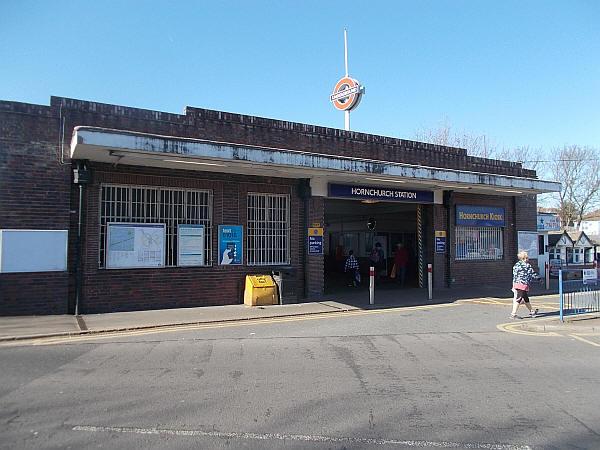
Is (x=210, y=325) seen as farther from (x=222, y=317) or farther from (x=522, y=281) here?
(x=522, y=281)

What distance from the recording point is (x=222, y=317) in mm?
11438

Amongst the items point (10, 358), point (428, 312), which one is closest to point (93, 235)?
point (10, 358)

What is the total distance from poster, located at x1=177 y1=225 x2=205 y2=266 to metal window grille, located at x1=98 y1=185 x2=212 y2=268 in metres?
0.14

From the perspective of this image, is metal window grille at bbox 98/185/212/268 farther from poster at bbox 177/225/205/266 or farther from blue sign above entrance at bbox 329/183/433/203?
blue sign above entrance at bbox 329/183/433/203

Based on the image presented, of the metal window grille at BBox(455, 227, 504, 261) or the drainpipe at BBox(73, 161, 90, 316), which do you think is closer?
the drainpipe at BBox(73, 161, 90, 316)

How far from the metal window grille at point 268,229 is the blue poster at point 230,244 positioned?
0.33 m

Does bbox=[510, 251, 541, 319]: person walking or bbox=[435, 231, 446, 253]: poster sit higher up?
bbox=[435, 231, 446, 253]: poster

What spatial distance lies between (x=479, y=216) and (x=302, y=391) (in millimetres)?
15443

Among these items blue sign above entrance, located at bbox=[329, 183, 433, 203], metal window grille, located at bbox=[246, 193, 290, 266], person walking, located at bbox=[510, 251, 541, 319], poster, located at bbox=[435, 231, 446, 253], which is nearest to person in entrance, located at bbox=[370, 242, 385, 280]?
poster, located at bbox=[435, 231, 446, 253]

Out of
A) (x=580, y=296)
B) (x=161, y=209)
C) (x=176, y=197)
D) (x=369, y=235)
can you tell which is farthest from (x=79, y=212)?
(x=369, y=235)

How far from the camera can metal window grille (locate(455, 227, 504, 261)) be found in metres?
18.7

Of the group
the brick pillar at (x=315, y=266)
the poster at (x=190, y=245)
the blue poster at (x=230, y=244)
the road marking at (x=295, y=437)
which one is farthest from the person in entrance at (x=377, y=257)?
the road marking at (x=295, y=437)

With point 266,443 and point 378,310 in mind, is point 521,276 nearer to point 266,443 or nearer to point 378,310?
point 378,310

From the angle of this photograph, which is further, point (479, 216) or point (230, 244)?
point (479, 216)
